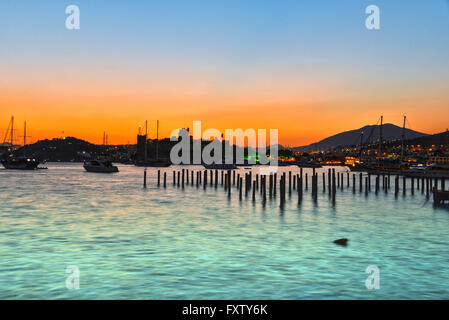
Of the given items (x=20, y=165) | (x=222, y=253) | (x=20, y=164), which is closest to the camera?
(x=222, y=253)

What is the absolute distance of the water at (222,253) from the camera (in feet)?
36.8

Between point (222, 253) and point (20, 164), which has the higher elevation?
point (20, 164)

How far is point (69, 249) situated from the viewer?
16.6 meters

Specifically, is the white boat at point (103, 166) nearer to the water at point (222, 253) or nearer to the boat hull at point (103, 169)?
the boat hull at point (103, 169)

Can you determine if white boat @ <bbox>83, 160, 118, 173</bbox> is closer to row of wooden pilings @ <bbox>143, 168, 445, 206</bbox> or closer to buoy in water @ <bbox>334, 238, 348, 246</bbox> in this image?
row of wooden pilings @ <bbox>143, 168, 445, 206</bbox>

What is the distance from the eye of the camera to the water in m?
11.2

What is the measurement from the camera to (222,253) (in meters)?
16.0
